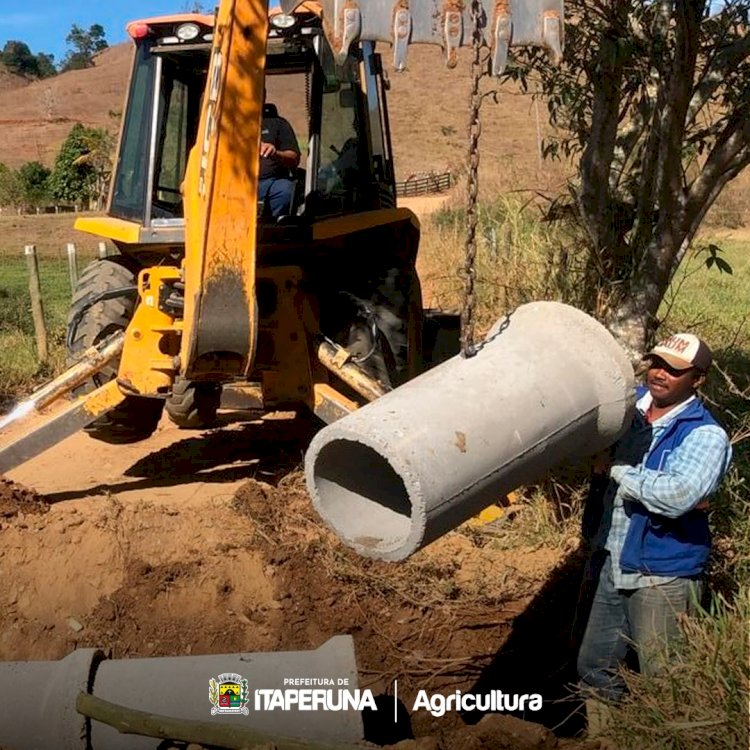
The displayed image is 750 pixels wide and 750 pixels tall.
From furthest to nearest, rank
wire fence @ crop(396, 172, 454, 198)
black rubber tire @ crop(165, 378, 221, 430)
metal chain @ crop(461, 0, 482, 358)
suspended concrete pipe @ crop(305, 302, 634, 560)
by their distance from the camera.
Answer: wire fence @ crop(396, 172, 454, 198), black rubber tire @ crop(165, 378, 221, 430), metal chain @ crop(461, 0, 482, 358), suspended concrete pipe @ crop(305, 302, 634, 560)

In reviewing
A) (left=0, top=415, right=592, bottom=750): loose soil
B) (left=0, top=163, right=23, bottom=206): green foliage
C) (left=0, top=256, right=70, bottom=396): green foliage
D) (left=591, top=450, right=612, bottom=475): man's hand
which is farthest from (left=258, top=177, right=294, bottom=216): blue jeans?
(left=0, top=163, right=23, bottom=206): green foliage

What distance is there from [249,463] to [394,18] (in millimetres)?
4091

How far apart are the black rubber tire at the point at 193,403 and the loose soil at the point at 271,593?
0.49 m

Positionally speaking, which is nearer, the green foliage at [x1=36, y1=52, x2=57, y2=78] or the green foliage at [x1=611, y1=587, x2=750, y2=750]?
the green foliage at [x1=611, y1=587, x2=750, y2=750]

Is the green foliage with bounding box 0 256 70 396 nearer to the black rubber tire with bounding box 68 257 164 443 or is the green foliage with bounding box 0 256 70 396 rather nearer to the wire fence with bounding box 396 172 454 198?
the black rubber tire with bounding box 68 257 164 443

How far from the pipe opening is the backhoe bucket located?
4.18ft

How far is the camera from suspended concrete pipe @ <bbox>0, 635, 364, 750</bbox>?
3660 millimetres

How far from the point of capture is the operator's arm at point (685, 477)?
345 cm

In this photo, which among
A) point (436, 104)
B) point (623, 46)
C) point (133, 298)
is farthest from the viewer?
point (436, 104)

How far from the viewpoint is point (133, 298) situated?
20.5 ft

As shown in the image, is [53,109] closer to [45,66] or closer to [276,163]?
[45,66]

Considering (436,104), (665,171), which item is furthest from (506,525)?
(436,104)

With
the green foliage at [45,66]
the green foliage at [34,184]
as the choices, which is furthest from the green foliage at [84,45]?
the green foliage at [34,184]

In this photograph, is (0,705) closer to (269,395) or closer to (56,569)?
(56,569)
